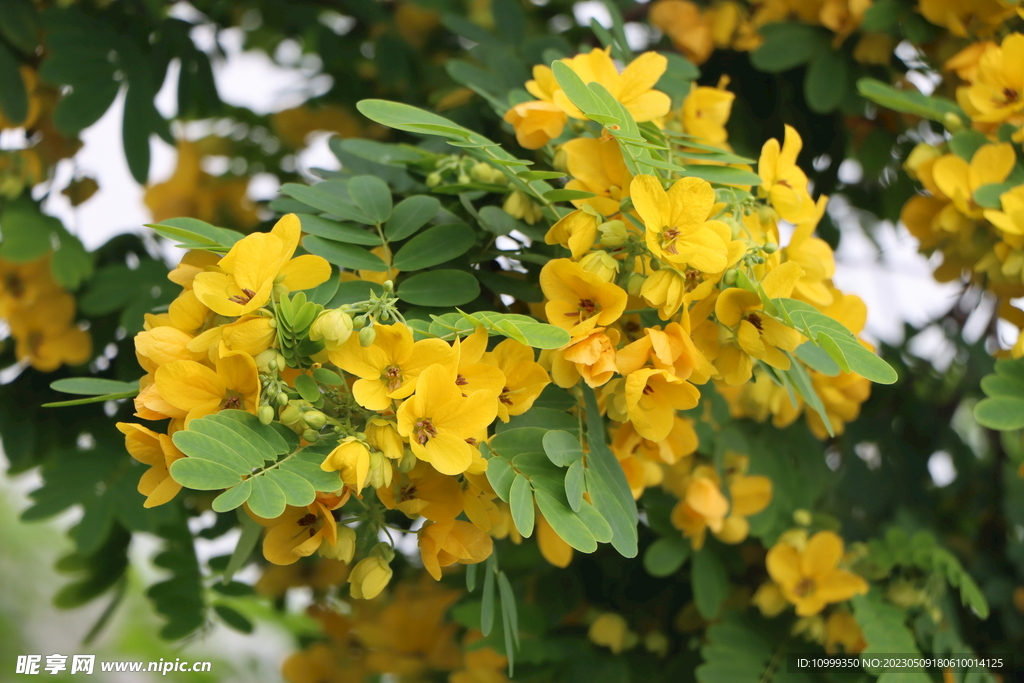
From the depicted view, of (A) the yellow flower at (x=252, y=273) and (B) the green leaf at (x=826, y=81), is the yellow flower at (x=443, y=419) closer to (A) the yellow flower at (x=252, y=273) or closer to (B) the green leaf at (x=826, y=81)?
(A) the yellow flower at (x=252, y=273)

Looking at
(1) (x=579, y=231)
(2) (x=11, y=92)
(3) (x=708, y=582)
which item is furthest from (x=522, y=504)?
(2) (x=11, y=92)

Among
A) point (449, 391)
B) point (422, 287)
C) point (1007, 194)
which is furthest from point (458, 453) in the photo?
point (1007, 194)

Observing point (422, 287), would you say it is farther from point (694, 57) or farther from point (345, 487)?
point (694, 57)

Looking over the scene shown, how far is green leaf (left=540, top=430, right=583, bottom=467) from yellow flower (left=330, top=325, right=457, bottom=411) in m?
0.12

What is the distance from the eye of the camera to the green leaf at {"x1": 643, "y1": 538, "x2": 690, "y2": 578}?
0.99 metres

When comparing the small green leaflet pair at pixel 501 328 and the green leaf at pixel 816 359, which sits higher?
the small green leaflet pair at pixel 501 328

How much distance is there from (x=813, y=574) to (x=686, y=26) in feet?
2.66

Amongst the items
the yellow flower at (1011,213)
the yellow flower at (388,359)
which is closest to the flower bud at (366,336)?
the yellow flower at (388,359)

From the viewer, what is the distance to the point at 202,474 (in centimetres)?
56

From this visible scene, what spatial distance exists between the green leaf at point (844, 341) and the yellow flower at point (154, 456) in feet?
1.65

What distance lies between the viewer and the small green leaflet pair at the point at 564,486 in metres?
0.63

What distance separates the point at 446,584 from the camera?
4.09 ft

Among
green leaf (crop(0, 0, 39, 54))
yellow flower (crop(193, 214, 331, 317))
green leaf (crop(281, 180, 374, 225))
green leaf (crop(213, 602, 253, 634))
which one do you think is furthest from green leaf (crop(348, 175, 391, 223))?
green leaf (crop(213, 602, 253, 634))

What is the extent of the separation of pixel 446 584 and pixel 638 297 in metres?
0.74
